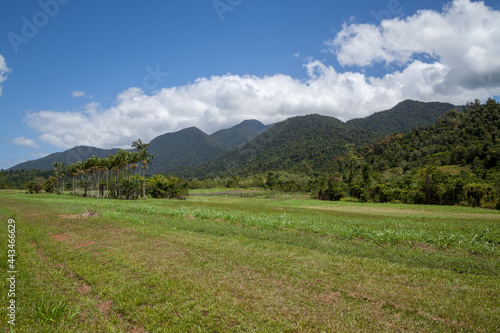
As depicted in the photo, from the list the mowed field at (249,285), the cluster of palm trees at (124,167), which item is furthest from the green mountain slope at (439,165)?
the cluster of palm trees at (124,167)

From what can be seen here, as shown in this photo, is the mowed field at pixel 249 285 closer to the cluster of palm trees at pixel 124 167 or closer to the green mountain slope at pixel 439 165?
the green mountain slope at pixel 439 165

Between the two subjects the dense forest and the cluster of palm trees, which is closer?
the dense forest

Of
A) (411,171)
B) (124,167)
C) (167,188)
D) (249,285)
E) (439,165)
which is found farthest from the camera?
(439,165)

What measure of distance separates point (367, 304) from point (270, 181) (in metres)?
137

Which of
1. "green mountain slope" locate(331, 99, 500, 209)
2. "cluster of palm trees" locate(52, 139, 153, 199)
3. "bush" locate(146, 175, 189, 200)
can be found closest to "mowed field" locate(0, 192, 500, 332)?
"green mountain slope" locate(331, 99, 500, 209)

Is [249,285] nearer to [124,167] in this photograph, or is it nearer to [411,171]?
[124,167]

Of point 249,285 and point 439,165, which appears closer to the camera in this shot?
point 249,285

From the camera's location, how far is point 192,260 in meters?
10.9

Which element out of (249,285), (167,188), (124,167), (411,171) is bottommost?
(249,285)

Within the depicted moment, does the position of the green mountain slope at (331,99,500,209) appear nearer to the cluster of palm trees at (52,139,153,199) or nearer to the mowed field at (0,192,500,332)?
the mowed field at (0,192,500,332)

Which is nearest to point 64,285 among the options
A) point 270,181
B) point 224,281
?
point 224,281

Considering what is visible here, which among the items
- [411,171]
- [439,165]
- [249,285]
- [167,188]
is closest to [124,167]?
[167,188]

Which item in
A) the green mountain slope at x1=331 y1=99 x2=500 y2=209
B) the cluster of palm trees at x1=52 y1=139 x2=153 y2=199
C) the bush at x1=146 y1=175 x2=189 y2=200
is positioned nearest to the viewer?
the green mountain slope at x1=331 y1=99 x2=500 y2=209

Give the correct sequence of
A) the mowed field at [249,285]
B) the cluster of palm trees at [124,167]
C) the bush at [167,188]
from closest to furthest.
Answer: the mowed field at [249,285] < the cluster of palm trees at [124,167] < the bush at [167,188]
